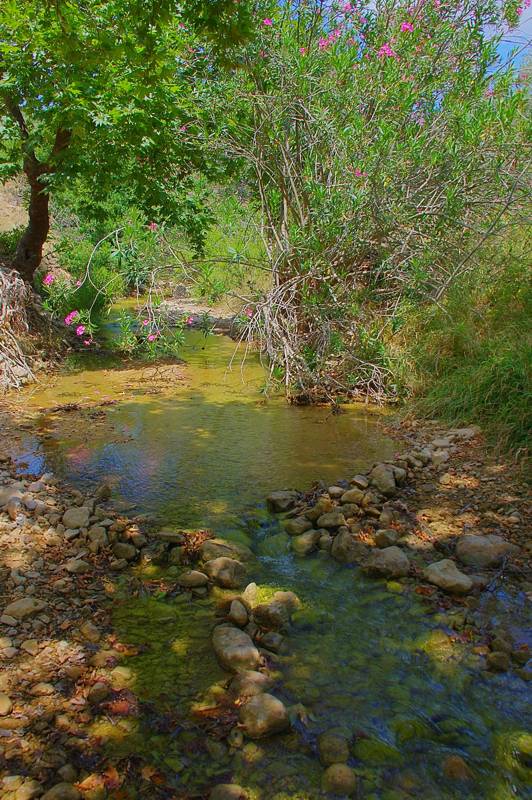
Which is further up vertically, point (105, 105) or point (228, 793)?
point (105, 105)

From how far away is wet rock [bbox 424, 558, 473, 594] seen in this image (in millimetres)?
3016

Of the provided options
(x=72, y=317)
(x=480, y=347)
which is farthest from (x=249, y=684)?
(x=72, y=317)

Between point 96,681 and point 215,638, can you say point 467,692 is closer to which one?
point 215,638

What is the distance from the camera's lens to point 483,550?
3.34 meters

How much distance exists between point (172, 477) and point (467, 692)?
2735 mm

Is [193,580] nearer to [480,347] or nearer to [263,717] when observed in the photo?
[263,717]

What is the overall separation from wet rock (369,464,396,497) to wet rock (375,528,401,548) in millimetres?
661

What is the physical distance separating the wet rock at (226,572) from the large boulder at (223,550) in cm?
8

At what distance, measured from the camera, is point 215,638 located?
2629mm

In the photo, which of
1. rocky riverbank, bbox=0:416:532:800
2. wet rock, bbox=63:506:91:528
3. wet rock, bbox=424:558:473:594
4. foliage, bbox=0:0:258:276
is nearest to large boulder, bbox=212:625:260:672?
rocky riverbank, bbox=0:416:532:800

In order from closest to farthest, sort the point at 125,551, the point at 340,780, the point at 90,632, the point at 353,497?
the point at 340,780, the point at 90,632, the point at 125,551, the point at 353,497

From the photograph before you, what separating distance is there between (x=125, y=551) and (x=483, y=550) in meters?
2.02

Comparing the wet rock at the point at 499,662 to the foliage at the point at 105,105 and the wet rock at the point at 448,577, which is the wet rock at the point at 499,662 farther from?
the foliage at the point at 105,105

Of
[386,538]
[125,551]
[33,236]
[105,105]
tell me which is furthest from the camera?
[33,236]
